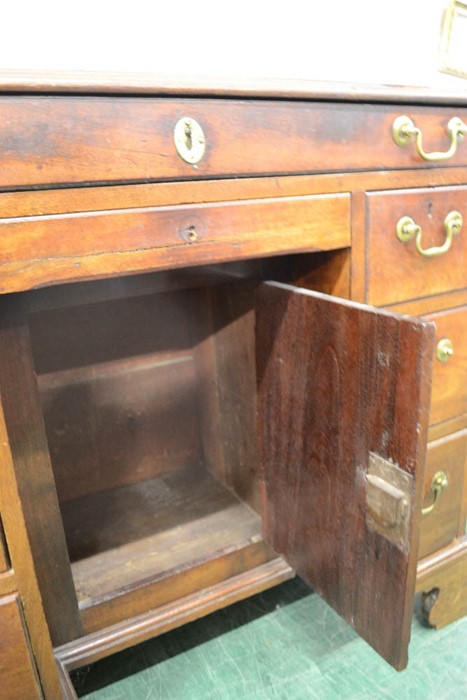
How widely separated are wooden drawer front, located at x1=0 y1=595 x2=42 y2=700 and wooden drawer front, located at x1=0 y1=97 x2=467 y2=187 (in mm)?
478

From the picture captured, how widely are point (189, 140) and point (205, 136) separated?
0.02m

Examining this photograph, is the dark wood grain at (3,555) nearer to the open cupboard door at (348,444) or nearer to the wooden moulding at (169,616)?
the wooden moulding at (169,616)

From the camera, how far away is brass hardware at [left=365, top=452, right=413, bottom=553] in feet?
2.07

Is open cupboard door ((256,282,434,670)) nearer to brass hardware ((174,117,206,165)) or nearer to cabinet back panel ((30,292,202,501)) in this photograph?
brass hardware ((174,117,206,165))

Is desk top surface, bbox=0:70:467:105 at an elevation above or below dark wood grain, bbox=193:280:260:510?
above

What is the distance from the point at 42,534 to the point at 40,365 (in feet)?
1.47

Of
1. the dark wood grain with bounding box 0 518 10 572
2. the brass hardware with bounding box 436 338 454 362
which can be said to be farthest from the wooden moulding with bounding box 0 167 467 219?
the dark wood grain with bounding box 0 518 10 572

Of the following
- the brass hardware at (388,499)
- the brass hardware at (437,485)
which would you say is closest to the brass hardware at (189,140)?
the brass hardware at (388,499)

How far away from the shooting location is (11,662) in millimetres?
646

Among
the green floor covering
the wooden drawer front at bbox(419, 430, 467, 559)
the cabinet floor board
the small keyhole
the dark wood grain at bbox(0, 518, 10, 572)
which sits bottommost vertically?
the green floor covering

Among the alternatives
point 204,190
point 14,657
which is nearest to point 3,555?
point 14,657

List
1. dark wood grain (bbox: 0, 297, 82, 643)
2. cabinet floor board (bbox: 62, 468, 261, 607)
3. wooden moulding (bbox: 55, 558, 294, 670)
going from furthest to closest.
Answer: cabinet floor board (bbox: 62, 468, 261, 607) → wooden moulding (bbox: 55, 558, 294, 670) → dark wood grain (bbox: 0, 297, 82, 643)

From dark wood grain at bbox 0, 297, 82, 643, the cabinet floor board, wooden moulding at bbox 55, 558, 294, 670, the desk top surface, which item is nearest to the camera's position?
the desk top surface

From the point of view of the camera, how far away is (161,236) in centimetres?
65
